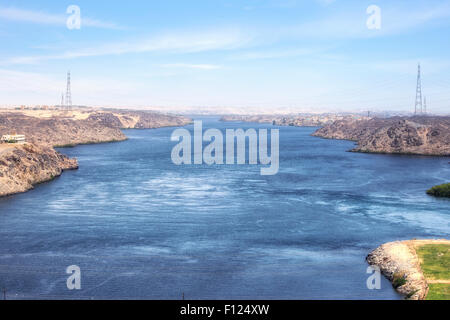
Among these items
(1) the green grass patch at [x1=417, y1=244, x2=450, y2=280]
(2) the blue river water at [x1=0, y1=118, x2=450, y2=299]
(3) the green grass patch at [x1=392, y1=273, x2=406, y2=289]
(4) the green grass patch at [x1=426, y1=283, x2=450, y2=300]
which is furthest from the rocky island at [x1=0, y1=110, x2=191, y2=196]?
(4) the green grass patch at [x1=426, y1=283, x2=450, y2=300]

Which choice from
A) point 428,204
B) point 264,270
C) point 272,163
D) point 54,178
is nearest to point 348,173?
point 272,163

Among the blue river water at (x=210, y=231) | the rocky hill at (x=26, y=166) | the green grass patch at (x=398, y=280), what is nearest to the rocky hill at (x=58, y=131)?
the rocky hill at (x=26, y=166)

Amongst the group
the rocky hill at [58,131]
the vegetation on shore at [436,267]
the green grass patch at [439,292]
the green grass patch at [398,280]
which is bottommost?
the green grass patch at [398,280]

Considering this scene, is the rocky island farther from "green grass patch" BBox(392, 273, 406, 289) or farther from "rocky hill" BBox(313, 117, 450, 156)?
"rocky hill" BBox(313, 117, 450, 156)

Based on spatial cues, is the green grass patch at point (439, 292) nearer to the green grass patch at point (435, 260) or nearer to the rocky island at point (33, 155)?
the green grass patch at point (435, 260)

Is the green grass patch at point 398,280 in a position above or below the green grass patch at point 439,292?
below
